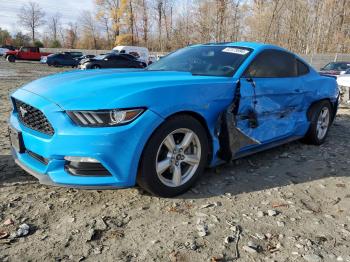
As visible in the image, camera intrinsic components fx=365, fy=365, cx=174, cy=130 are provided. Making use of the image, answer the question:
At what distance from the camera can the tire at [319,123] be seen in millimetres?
5469

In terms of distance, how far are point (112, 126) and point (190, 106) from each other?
31.8 inches

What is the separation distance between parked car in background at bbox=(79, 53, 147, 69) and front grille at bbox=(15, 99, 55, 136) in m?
20.9

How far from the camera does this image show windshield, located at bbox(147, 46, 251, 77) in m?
4.13

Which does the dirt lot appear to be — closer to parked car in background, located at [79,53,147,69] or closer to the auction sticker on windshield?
the auction sticker on windshield

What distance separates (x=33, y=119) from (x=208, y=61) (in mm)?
2132

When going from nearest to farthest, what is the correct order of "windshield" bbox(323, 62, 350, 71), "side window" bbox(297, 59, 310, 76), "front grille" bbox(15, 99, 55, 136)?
"front grille" bbox(15, 99, 55, 136) < "side window" bbox(297, 59, 310, 76) < "windshield" bbox(323, 62, 350, 71)

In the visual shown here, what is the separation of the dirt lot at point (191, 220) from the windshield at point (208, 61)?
118 cm

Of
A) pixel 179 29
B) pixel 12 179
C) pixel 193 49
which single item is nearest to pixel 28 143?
pixel 12 179

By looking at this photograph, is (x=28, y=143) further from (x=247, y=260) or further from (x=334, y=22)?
(x=334, y=22)

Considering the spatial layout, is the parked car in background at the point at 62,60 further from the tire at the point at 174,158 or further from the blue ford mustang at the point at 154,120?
the tire at the point at 174,158

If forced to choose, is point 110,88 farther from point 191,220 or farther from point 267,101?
point 267,101

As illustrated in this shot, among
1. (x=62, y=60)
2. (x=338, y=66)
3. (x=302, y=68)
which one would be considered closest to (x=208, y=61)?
(x=302, y=68)

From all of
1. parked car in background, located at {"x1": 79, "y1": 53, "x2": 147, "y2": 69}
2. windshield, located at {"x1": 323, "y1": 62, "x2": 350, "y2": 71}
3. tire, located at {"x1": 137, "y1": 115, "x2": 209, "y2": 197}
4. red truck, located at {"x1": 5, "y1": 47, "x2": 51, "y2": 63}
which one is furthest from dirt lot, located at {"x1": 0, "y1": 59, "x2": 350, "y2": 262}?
red truck, located at {"x1": 5, "y1": 47, "x2": 51, "y2": 63}

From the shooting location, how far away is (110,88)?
312 cm
